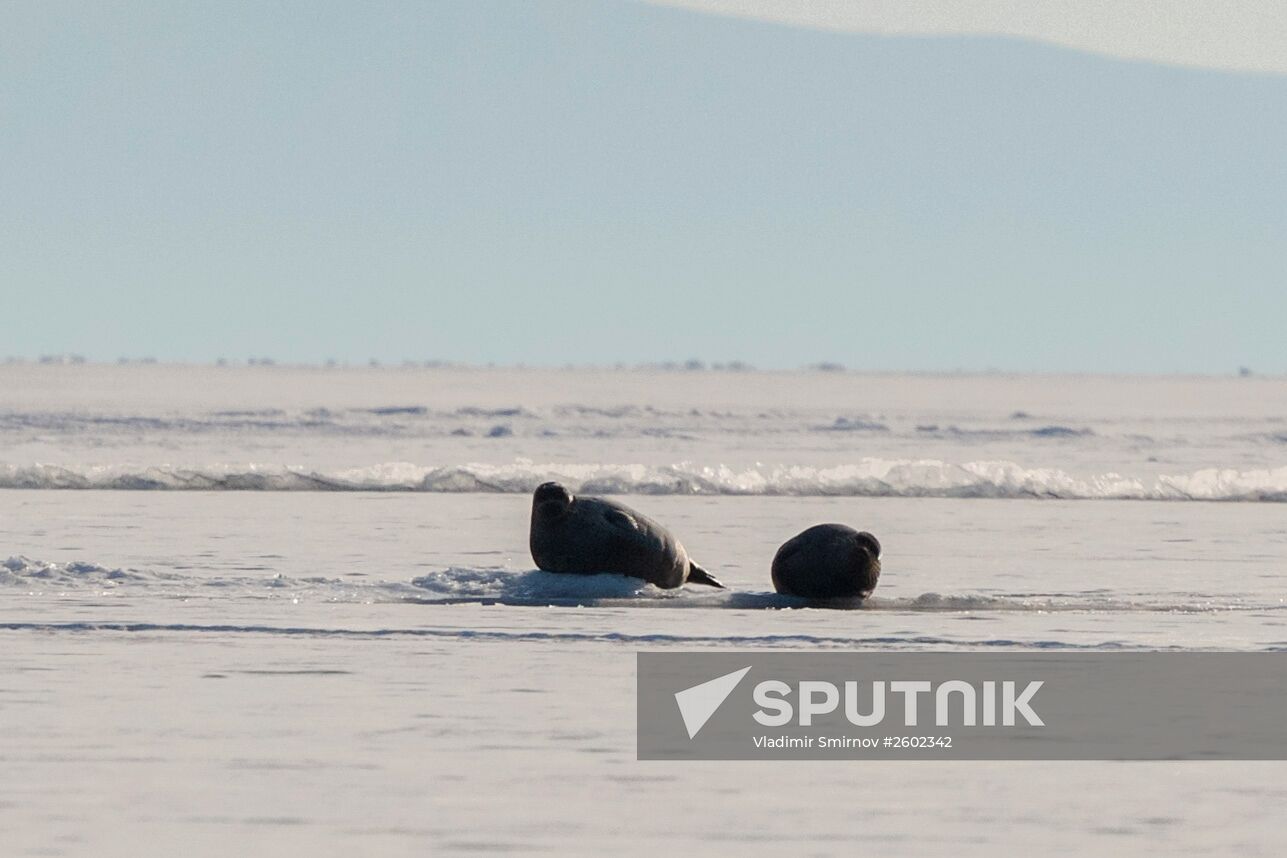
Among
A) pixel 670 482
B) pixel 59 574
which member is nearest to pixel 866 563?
pixel 59 574

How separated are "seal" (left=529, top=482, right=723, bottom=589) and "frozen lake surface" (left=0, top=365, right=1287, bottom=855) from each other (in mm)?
389

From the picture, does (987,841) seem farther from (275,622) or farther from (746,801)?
(275,622)

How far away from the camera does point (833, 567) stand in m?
18.9

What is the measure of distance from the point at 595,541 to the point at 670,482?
2104cm

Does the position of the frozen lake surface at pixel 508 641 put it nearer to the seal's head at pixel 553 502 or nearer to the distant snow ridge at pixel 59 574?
the distant snow ridge at pixel 59 574

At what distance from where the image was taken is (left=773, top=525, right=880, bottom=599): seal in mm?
18906

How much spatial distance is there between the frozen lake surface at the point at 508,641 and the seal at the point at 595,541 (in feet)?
1.27

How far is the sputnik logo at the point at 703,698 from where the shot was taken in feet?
38.2

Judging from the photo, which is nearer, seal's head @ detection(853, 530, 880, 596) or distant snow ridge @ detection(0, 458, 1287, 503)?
seal's head @ detection(853, 530, 880, 596)

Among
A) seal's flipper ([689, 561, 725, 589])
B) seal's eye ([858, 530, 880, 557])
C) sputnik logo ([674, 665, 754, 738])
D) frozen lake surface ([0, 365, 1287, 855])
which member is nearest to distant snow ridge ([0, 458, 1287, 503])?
frozen lake surface ([0, 365, 1287, 855])

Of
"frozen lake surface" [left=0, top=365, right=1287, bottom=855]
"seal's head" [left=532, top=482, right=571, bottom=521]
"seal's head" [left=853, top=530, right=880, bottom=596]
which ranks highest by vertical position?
"seal's head" [left=532, top=482, right=571, bottom=521]

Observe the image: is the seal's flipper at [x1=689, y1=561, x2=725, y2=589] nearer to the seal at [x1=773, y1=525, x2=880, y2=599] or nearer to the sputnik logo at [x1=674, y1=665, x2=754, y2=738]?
the seal at [x1=773, y1=525, x2=880, y2=599]

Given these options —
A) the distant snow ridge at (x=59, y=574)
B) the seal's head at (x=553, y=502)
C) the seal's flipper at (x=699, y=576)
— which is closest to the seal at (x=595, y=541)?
the seal's head at (x=553, y=502)

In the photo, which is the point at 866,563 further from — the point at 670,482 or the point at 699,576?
the point at 670,482
